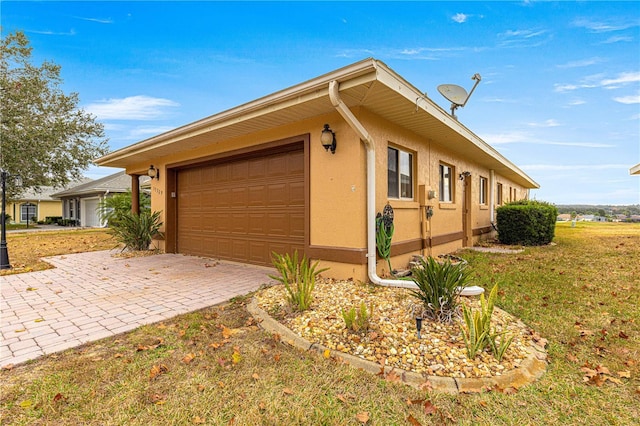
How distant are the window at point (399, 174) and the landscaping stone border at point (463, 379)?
333cm

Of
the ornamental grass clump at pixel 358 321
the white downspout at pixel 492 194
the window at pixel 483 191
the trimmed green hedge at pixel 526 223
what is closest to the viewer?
the ornamental grass clump at pixel 358 321

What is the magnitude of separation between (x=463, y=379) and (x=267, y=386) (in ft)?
4.91

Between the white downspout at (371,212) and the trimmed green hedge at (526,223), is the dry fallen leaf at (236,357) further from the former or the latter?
the trimmed green hedge at (526,223)

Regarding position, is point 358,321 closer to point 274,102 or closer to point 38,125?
point 274,102

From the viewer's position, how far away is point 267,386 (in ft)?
7.58

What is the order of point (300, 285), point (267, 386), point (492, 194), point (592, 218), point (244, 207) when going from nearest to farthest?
1. point (267, 386)
2. point (300, 285)
3. point (244, 207)
4. point (492, 194)
5. point (592, 218)

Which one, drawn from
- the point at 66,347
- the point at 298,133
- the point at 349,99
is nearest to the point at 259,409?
the point at 66,347

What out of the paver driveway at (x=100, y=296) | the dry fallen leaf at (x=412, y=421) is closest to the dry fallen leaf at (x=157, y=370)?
the paver driveway at (x=100, y=296)

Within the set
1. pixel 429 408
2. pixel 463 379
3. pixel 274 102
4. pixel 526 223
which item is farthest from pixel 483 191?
pixel 429 408

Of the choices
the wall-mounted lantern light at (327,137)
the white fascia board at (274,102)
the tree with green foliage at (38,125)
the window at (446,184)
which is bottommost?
the window at (446,184)

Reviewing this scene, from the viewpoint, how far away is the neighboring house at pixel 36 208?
27758mm

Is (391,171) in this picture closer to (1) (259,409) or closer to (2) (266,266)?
(2) (266,266)

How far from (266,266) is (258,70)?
692 cm

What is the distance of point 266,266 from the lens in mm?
6566
